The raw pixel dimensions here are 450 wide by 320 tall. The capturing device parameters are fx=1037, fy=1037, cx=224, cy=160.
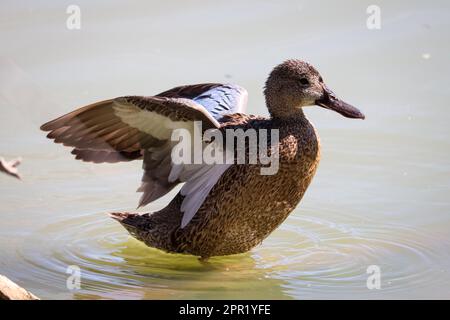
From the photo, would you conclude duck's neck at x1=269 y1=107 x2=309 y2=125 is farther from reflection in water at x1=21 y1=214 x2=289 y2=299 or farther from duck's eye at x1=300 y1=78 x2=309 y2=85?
reflection in water at x1=21 y1=214 x2=289 y2=299

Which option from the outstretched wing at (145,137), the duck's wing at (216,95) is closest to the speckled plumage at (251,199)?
the outstretched wing at (145,137)

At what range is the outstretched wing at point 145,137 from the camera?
6.27 m

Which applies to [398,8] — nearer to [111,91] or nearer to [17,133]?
[111,91]

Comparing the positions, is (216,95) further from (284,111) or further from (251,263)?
(251,263)

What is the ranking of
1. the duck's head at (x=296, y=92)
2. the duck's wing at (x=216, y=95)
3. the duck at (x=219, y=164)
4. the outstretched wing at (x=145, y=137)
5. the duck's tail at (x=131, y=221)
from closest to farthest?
the outstretched wing at (x=145, y=137) → the duck at (x=219, y=164) → the duck's head at (x=296, y=92) → the duck's tail at (x=131, y=221) → the duck's wing at (x=216, y=95)

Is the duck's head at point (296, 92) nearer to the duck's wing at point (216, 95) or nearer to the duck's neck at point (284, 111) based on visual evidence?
the duck's neck at point (284, 111)

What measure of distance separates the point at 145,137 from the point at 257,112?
247cm

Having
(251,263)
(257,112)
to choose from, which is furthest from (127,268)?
(257,112)

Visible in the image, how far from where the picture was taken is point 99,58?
9891 millimetres

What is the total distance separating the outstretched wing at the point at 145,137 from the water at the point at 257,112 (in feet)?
1.78

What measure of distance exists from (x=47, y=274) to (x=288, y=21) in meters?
4.89

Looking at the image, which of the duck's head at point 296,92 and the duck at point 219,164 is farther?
the duck's head at point 296,92

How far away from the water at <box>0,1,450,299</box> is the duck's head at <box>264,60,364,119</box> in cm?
96

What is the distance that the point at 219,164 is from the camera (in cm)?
660
